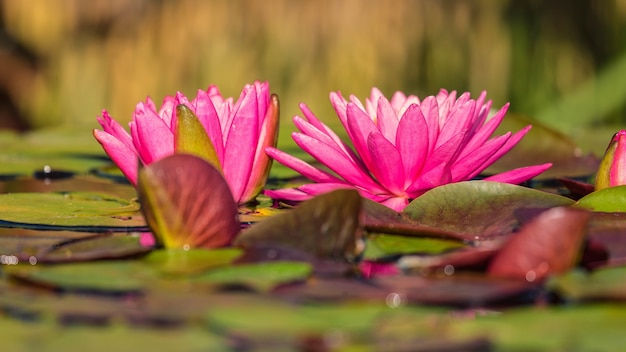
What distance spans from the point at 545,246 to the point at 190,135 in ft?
1.96

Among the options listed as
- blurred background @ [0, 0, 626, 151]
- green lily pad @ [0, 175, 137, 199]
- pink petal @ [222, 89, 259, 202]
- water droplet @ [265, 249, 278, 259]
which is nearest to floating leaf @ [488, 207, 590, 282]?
water droplet @ [265, 249, 278, 259]

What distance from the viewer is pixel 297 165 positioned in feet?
4.62

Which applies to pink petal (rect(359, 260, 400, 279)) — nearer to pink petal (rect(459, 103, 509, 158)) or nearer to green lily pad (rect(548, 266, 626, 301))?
green lily pad (rect(548, 266, 626, 301))

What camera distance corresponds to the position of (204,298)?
0.88 meters

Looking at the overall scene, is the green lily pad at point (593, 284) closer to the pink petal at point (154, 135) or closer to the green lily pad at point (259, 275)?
the green lily pad at point (259, 275)

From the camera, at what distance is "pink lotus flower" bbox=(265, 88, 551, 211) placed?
134cm

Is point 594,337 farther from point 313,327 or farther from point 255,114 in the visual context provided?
point 255,114

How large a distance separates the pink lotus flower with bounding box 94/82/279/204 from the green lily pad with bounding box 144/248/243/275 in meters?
0.33

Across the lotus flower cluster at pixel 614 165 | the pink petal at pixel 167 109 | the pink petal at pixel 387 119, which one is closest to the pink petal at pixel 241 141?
the pink petal at pixel 167 109

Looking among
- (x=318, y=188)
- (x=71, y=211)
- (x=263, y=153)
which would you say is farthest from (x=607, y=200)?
(x=71, y=211)

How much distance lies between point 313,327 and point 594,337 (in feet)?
0.80

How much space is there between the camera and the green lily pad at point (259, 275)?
929mm

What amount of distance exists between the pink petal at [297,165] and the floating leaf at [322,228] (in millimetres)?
332

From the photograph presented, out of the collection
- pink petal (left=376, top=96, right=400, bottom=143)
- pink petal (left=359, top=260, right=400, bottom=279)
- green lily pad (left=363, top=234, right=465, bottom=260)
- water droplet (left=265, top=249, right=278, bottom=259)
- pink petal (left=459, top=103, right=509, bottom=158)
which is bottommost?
pink petal (left=359, top=260, right=400, bottom=279)
